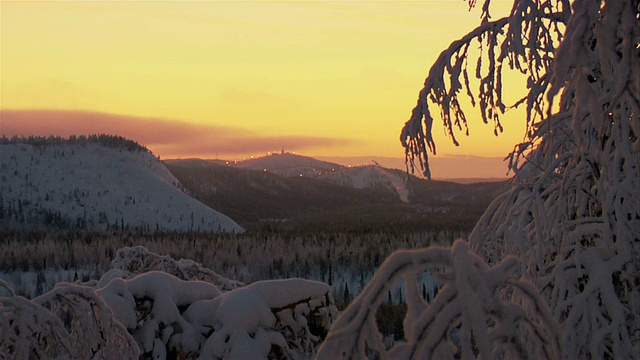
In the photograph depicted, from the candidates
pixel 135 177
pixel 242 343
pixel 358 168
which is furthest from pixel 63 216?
pixel 358 168

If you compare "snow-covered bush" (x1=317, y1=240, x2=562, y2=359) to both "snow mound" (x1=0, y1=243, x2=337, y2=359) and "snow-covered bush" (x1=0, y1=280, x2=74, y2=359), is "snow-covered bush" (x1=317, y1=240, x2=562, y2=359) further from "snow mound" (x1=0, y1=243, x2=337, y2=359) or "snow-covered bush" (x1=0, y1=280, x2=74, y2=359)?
"snow mound" (x1=0, y1=243, x2=337, y2=359)

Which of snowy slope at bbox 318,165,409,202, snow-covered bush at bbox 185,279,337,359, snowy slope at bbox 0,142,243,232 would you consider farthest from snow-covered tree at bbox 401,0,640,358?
snowy slope at bbox 318,165,409,202

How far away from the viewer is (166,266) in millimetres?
7527

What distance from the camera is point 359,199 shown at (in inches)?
3162

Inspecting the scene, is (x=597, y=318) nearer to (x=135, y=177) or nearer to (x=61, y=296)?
(x=61, y=296)

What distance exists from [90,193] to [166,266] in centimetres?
2826

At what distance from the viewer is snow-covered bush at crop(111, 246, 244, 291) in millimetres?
7517

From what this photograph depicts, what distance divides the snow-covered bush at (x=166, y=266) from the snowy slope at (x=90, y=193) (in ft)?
72.2

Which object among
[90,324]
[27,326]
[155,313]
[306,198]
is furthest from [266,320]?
[306,198]

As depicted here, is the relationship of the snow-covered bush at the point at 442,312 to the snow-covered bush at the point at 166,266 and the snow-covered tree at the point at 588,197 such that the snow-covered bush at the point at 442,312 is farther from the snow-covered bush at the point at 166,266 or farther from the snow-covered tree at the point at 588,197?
the snow-covered bush at the point at 166,266

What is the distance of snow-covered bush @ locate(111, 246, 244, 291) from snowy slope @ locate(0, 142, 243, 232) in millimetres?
22012

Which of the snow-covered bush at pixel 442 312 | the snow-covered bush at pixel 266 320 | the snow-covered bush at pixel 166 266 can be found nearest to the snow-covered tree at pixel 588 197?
the snow-covered bush at pixel 442 312

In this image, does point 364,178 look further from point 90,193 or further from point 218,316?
point 218,316

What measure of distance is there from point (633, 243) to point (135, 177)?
36296 mm
